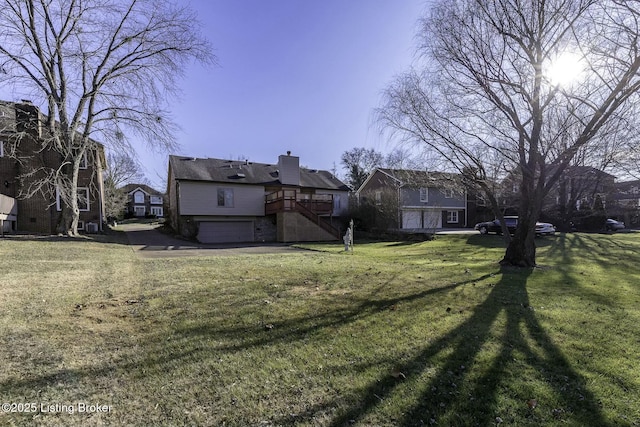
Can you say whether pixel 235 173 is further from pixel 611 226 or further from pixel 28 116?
pixel 611 226

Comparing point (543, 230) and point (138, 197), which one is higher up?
point (138, 197)

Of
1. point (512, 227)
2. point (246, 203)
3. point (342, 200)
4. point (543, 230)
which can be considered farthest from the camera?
point (342, 200)

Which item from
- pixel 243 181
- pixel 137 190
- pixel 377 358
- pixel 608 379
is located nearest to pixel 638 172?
pixel 608 379

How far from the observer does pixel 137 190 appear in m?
67.1

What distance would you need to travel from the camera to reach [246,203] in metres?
27.9

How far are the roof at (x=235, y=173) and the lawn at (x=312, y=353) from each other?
65.1ft

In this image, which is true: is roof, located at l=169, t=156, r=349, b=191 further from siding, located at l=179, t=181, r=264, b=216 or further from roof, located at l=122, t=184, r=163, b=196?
roof, located at l=122, t=184, r=163, b=196

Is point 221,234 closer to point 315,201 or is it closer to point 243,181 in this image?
point 243,181

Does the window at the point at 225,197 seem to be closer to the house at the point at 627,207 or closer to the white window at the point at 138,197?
the house at the point at 627,207

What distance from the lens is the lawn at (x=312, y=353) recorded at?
2.77 m

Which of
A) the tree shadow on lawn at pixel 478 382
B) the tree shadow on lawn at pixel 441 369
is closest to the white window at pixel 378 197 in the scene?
the tree shadow on lawn at pixel 441 369

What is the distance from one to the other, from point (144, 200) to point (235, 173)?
47.7 meters

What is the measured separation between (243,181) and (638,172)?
23438mm

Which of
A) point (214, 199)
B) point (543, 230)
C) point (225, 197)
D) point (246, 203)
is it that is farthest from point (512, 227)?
point (214, 199)
